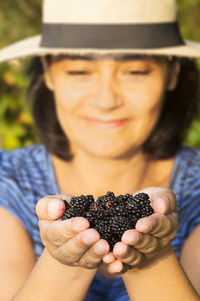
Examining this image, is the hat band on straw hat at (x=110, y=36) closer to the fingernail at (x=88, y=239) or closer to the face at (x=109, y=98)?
the face at (x=109, y=98)

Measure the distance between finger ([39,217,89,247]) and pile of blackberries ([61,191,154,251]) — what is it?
0.21 ft

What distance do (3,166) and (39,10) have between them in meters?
3.06

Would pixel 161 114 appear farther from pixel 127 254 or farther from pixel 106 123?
pixel 127 254

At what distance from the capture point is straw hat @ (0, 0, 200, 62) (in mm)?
2158

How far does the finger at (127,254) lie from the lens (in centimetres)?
125

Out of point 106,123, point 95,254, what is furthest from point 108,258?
point 106,123

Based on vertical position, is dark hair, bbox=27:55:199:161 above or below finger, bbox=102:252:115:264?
below

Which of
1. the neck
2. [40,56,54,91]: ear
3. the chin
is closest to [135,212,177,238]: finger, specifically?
the chin

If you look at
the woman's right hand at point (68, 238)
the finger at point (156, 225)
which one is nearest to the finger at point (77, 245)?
the woman's right hand at point (68, 238)

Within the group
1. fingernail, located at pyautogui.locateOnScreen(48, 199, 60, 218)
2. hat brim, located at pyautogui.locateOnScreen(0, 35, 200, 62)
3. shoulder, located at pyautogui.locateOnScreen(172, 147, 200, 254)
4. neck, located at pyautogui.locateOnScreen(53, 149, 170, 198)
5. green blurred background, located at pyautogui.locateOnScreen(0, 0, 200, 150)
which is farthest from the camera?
green blurred background, located at pyautogui.locateOnScreen(0, 0, 200, 150)

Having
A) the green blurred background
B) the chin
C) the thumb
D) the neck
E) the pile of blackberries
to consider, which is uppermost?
the thumb

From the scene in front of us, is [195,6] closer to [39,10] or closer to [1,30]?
[39,10]

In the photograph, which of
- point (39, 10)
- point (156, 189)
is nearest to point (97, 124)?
point (156, 189)

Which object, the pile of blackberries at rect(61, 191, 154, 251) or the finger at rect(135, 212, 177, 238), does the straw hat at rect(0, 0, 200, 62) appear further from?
the finger at rect(135, 212, 177, 238)
